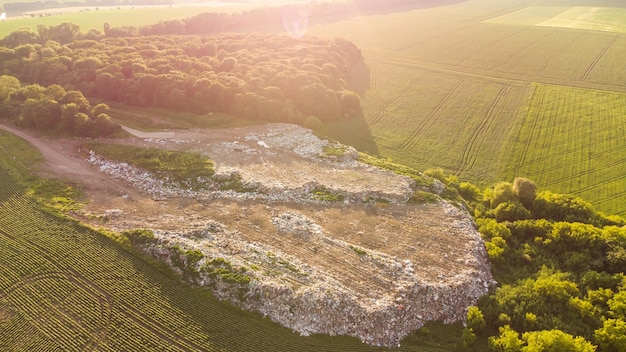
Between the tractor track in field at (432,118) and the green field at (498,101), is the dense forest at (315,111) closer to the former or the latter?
the green field at (498,101)

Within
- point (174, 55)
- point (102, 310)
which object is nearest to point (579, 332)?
point (102, 310)

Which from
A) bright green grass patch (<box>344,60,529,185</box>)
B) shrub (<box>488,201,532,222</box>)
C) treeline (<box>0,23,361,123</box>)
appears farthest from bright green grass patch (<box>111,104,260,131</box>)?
shrub (<box>488,201,532,222</box>)

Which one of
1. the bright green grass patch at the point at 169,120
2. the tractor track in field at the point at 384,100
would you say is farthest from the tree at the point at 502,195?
the bright green grass patch at the point at 169,120

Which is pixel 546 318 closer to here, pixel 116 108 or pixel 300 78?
pixel 300 78

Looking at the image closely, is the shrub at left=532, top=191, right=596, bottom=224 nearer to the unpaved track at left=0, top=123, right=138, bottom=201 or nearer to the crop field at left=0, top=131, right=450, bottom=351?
the crop field at left=0, top=131, right=450, bottom=351

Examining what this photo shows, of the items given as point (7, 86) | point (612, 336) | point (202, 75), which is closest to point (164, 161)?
point (202, 75)

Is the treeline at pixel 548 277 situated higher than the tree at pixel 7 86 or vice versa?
the tree at pixel 7 86
